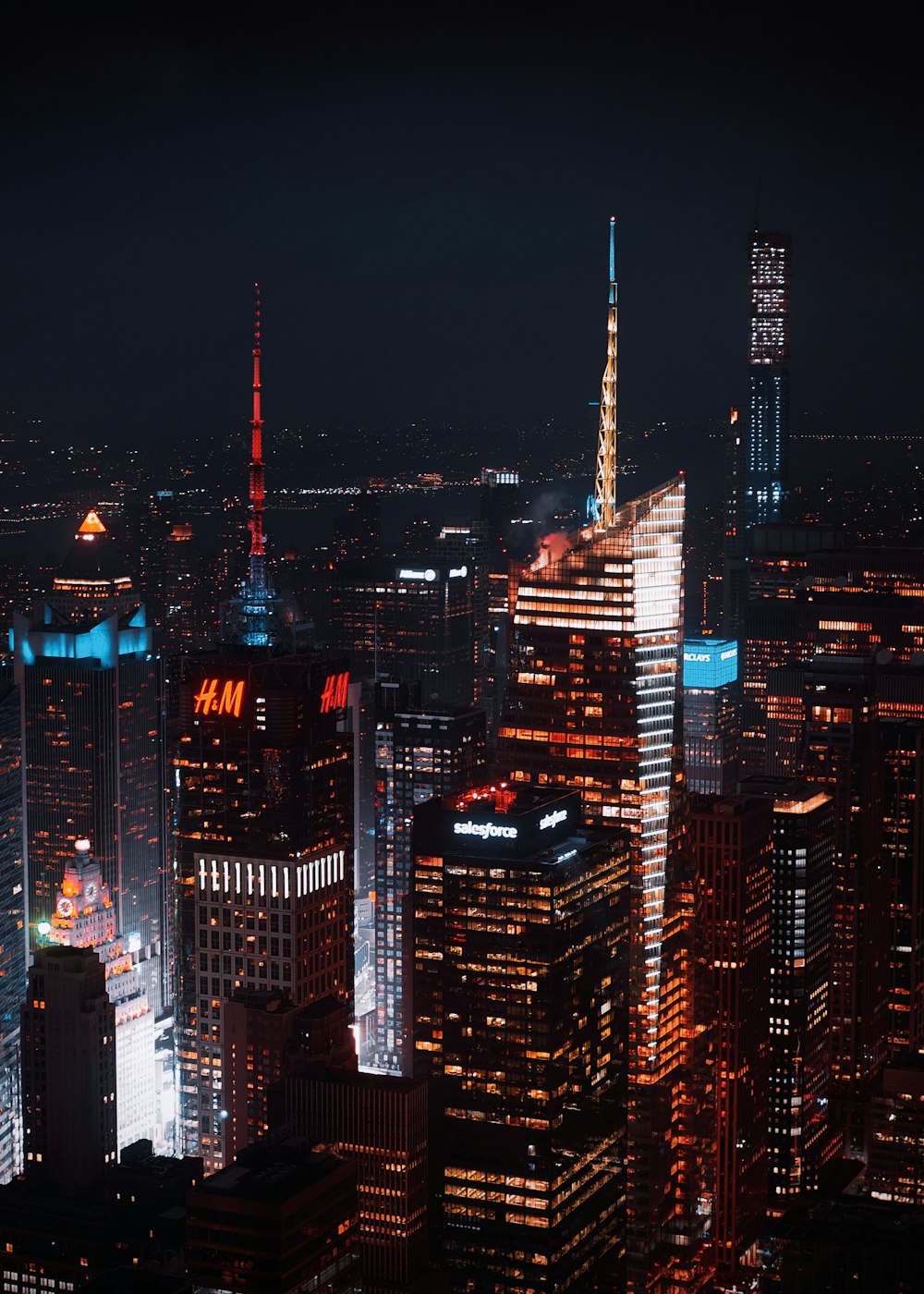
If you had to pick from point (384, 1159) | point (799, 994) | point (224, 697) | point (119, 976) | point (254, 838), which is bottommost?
point (119, 976)

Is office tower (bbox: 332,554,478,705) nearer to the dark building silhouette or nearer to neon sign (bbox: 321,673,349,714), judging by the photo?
neon sign (bbox: 321,673,349,714)

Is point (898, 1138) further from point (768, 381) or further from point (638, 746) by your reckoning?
point (768, 381)

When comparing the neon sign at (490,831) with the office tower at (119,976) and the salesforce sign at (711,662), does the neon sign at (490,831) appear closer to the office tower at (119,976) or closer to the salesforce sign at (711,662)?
the office tower at (119,976)

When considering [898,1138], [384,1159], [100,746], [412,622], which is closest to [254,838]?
[100,746]

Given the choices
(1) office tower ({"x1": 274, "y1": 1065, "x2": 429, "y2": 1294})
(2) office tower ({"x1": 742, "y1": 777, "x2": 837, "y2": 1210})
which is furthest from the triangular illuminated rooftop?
(1) office tower ({"x1": 274, "y1": 1065, "x2": 429, "y2": 1294})

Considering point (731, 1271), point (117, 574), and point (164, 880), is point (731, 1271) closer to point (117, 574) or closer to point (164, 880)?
point (164, 880)

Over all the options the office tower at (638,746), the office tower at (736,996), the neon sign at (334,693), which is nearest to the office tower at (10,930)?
the neon sign at (334,693)

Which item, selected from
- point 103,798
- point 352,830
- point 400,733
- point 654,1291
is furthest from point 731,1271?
point 103,798
